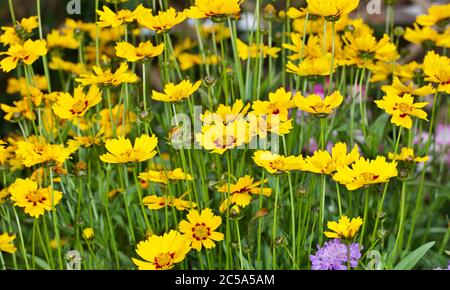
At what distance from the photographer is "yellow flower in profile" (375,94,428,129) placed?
970 mm

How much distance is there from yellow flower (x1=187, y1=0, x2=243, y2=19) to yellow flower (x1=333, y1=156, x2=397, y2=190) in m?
0.25

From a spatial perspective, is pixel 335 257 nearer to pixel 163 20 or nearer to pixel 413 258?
pixel 413 258

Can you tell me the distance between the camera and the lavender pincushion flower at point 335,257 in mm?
986

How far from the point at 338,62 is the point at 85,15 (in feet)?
4.00

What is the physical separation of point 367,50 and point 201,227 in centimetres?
37

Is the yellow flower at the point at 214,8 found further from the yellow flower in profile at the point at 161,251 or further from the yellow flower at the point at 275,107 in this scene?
the yellow flower in profile at the point at 161,251

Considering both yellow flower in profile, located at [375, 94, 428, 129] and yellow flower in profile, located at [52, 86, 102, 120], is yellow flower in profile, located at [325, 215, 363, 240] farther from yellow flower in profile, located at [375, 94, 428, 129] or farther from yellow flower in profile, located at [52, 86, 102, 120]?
yellow flower in profile, located at [52, 86, 102, 120]

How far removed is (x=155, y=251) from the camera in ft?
3.01

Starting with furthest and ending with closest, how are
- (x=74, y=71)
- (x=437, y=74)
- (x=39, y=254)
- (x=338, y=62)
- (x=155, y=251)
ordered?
(x=74, y=71) < (x=39, y=254) < (x=338, y=62) < (x=437, y=74) < (x=155, y=251)

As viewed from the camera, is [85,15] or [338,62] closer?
[338,62]

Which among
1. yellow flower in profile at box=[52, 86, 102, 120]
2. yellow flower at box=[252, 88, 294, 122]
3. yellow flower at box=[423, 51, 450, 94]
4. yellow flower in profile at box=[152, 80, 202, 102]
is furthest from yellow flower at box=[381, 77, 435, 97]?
yellow flower in profile at box=[52, 86, 102, 120]
